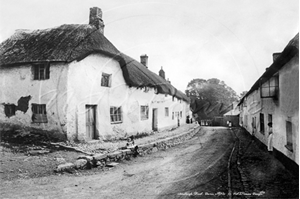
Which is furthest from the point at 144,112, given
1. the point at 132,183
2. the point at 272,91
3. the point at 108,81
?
the point at 272,91

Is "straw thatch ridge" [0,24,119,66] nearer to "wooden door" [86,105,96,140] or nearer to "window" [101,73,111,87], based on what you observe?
"window" [101,73,111,87]

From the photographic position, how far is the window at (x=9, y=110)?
33.3ft

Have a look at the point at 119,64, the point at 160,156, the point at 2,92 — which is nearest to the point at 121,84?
the point at 119,64

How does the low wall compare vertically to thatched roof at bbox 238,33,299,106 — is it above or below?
below

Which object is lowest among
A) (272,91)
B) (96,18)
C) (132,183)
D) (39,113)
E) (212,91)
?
(132,183)

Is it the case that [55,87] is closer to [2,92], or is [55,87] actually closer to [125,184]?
[2,92]

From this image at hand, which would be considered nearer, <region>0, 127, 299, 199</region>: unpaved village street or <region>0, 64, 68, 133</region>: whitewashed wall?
<region>0, 127, 299, 199</region>: unpaved village street

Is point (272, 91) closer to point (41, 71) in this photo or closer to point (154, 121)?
point (41, 71)

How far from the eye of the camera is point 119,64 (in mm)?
11844

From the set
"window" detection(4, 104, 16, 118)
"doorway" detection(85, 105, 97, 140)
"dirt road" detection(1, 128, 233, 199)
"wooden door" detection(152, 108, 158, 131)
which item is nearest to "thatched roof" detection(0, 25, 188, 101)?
"window" detection(4, 104, 16, 118)

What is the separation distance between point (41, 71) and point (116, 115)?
436cm

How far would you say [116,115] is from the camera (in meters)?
11.7

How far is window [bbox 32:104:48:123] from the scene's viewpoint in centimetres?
956

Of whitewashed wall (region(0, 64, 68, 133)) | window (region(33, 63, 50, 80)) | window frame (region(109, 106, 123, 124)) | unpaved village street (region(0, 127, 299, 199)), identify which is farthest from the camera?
window frame (region(109, 106, 123, 124))
